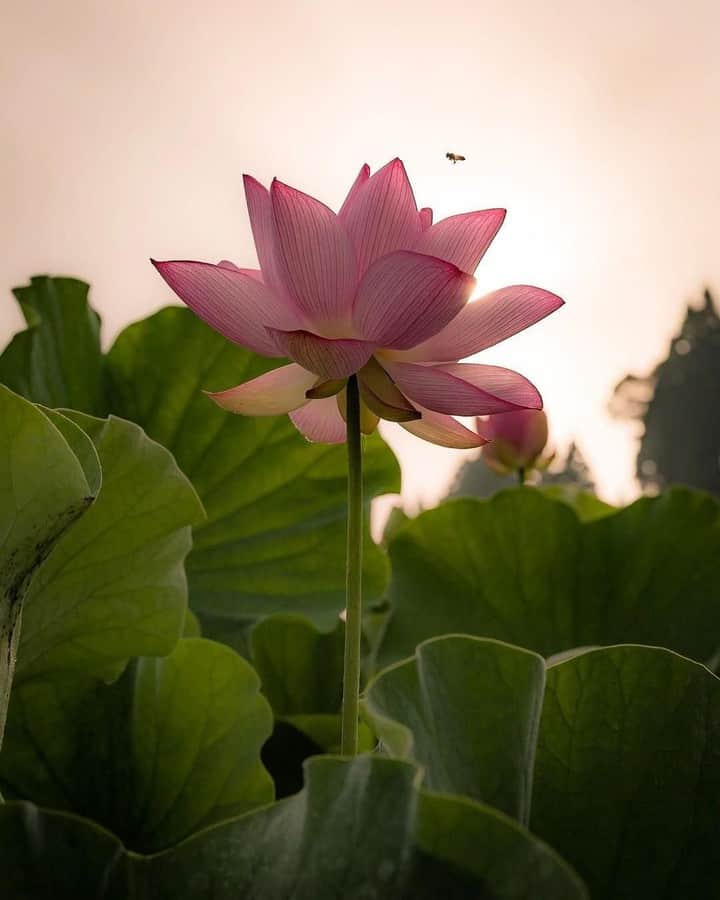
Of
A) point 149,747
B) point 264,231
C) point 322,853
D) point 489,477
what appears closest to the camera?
point 322,853

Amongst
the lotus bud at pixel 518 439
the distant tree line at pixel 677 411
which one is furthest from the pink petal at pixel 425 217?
the distant tree line at pixel 677 411

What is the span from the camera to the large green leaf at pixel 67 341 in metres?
0.56

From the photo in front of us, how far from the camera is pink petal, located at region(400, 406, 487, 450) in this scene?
1.05 feet

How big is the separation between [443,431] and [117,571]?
0.14 m

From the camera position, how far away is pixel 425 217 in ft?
0.98

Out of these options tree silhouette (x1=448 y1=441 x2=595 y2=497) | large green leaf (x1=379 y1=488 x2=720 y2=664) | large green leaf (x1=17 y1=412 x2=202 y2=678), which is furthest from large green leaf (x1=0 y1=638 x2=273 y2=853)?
tree silhouette (x1=448 y1=441 x2=595 y2=497)

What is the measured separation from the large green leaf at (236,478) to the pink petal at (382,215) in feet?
0.95

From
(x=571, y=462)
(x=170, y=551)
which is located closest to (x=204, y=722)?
(x=170, y=551)

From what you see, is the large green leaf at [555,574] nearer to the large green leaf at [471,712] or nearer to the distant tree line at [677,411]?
the large green leaf at [471,712]

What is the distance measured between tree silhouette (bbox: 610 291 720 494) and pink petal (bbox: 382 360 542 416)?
428 inches

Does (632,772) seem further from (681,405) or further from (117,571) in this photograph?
(681,405)

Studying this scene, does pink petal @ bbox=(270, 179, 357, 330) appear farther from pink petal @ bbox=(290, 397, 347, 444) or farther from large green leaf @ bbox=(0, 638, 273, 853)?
large green leaf @ bbox=(0, 638, 273, 853)

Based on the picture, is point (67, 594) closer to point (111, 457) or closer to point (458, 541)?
point (111, 457)

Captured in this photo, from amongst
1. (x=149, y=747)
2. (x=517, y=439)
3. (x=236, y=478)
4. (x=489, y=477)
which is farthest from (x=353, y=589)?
(x=489, y=477)
